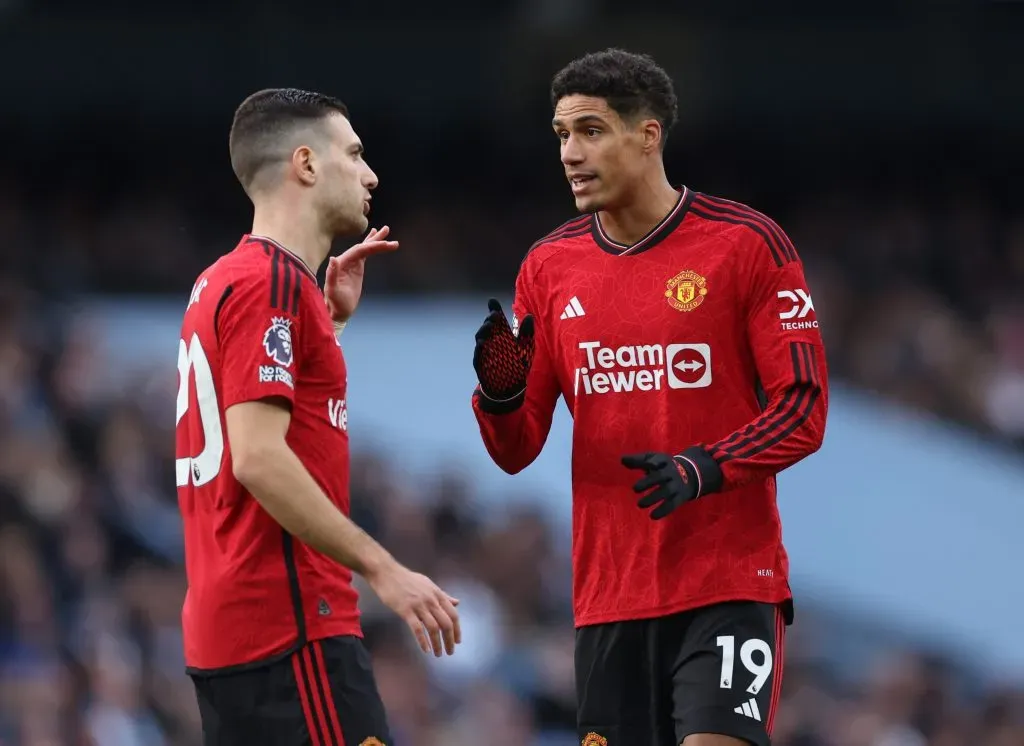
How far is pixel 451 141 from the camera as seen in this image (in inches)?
651

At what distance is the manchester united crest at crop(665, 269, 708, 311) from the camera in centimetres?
536

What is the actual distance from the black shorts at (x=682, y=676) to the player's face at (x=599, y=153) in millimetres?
1339

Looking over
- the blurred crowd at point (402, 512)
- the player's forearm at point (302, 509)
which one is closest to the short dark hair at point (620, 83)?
the player's forearm at point (302, 509)

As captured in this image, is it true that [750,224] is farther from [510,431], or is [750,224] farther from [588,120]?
[510,431]

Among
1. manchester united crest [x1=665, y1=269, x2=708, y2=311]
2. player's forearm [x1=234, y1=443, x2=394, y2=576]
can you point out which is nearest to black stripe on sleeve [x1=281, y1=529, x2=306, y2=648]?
player's forearm [x1=234, y1=443, x2=394, y2=576]

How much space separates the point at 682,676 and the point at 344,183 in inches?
70.3

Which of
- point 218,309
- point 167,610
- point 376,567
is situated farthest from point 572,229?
point 167,610

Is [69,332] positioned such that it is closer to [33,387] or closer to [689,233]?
[33,387]

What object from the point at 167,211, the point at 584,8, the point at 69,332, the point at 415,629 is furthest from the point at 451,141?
the point at 415,629

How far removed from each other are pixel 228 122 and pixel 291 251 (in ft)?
37.2

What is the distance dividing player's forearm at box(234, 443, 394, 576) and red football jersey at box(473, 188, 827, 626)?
114cm

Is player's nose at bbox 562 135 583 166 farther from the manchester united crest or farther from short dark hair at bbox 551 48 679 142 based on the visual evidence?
the manchester united crest

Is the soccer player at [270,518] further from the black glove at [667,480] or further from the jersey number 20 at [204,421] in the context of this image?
the black glove at [667,480]

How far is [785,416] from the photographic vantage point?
204 inches
